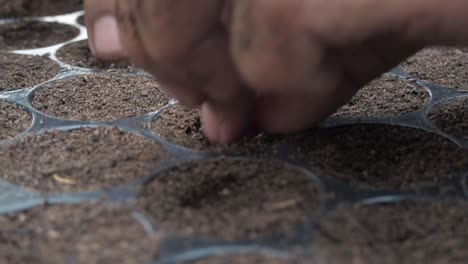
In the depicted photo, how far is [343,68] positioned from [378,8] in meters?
0.13

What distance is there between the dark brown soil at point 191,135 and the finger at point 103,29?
30cm

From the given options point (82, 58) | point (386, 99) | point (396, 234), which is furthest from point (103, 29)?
point (396, 234)

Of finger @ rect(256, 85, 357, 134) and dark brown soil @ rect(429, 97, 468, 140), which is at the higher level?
finger @ rect(256, 85, 357, 134)

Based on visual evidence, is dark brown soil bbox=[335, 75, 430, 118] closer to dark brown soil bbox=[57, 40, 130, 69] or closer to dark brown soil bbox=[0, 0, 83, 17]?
dark brown soil bbox=[57, 40, 130, 69]

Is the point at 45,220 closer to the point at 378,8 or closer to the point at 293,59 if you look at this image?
the point at 293,59

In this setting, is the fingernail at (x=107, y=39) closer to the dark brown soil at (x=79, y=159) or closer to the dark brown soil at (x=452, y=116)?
the dark brown soil at (x=79, y=159)

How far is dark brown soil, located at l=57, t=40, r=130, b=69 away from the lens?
1.38 m

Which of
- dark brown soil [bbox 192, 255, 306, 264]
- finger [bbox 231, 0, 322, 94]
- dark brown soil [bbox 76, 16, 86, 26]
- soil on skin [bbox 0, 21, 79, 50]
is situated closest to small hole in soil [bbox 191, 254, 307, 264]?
dark brown soil [bbox 192, 255, 306, 264]

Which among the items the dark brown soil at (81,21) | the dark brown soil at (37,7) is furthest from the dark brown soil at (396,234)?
the dark brown soil at (37,7)

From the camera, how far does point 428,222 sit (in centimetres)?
75

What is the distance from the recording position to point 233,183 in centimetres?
83

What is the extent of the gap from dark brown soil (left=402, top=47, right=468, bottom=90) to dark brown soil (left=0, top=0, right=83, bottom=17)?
1.06 meters

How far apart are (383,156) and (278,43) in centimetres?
32

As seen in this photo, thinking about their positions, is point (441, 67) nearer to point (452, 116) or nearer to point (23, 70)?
point (452, 116)
